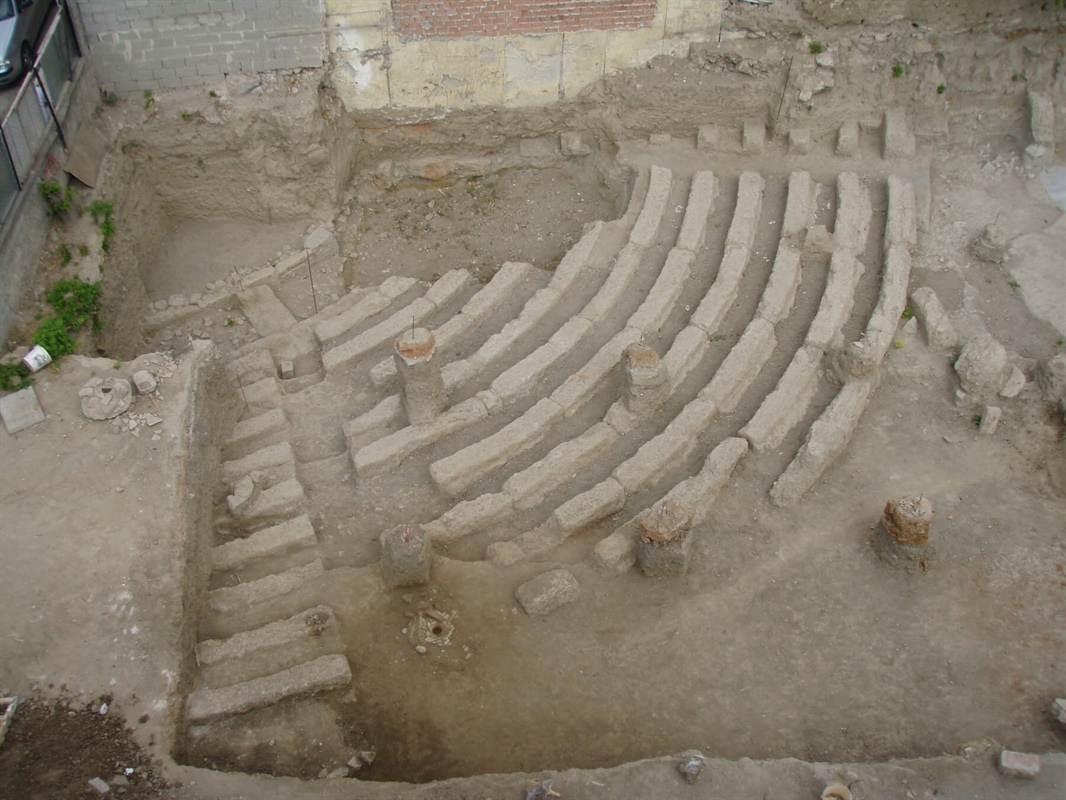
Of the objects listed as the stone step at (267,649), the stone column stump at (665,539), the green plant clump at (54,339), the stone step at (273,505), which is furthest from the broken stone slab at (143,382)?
the stone column stump at (665,539)

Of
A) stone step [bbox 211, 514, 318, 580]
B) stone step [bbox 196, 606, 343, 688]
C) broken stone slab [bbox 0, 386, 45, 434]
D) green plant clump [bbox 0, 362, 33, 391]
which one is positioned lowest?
stone step [bbox 196, 606, 343, 688]

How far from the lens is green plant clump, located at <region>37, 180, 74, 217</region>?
9391mm

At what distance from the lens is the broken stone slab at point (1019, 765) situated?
6.39 m

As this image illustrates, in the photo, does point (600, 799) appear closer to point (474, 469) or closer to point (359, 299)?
point (474, 469)

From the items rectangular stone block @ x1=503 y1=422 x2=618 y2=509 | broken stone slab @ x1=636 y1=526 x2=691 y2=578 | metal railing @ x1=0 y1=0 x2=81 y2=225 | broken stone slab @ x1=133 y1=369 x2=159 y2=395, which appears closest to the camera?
broken stone slab @ x1=636 y1=526 x2=691 y2=578

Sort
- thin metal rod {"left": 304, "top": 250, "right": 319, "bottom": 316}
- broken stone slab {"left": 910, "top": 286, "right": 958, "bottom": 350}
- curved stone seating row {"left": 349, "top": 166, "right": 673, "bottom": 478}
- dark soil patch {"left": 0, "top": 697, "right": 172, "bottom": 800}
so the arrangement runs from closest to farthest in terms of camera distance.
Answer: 1. dark soil patch {"left": 0, "top": 697, "right": 172, "bottom": 800}
2. curved stone seating row {"left": 349, "top": 166, "right": 673, "bottom": 478}
3. broken stone slab {"left": 910, "top": 286, "right": 958, "bottom": 350}
4. thin metal rod {"left": 304, "top": 250, "right": 319, "bottom": 316}

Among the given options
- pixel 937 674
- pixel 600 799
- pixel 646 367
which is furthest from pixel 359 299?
pixel 937 674

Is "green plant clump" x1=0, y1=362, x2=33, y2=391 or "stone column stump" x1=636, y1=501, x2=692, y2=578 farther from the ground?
"green plant clump" x1=0, y1=362, x2=33, y2=391

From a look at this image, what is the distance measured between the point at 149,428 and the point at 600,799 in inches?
197

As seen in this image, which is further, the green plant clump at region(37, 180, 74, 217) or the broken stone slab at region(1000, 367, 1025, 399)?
the green plant clump at region(37, 180, 74, 217)

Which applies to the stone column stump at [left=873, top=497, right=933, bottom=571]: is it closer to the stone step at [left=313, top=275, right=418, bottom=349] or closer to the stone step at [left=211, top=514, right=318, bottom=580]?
the stone step at [left=211, top=514, right=318, bottom=580]

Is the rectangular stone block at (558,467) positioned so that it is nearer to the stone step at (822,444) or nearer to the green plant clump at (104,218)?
the stone step at (822,444)

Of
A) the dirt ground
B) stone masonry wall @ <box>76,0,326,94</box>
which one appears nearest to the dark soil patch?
the dirt ground

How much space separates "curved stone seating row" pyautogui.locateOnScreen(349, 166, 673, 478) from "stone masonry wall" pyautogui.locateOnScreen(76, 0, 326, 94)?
4.63 metres
